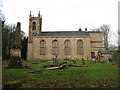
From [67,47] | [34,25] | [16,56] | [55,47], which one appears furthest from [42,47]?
[16,56]

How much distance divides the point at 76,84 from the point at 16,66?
8830 millimetres

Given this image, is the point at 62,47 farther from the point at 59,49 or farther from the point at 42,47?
the point at 42,47

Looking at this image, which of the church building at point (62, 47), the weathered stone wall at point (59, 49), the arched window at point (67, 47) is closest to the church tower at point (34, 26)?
the church building at point (62, 47)

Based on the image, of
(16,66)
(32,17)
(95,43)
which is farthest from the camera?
(32,17)

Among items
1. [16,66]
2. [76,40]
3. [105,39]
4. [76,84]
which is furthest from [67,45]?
[76,84]

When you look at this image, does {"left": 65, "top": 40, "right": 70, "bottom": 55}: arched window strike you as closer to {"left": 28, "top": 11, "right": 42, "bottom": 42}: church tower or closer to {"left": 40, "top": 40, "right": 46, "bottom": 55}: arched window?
{"left": 40, "top": 40, "right": 46, "bottom": 55}: arched window

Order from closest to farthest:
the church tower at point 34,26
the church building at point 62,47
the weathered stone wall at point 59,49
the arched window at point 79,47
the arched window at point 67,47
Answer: the weathered stone wall at point 59,49 → the church building at point 62,47 → the arched window at point 79,47 → the arched window at point 67,47 → the church tower at point 34,26

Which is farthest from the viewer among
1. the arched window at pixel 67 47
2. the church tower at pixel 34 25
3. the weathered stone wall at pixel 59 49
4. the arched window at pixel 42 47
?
the church tower at pixel 34 25

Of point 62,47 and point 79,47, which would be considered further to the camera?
point 62,47

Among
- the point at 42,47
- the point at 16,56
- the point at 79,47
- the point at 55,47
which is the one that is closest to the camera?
the point at 16,56

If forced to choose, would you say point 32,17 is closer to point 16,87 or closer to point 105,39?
point 105,39

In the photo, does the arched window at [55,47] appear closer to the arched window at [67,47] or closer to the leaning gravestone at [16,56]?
the arched window at [67,47]

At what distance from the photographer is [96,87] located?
Answer: 21.6 feet

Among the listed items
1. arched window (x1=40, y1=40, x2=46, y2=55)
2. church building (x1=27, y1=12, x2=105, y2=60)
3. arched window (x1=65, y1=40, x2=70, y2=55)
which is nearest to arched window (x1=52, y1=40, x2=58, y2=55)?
church building (x1=27, y1=12, x2=105, y2=60)
